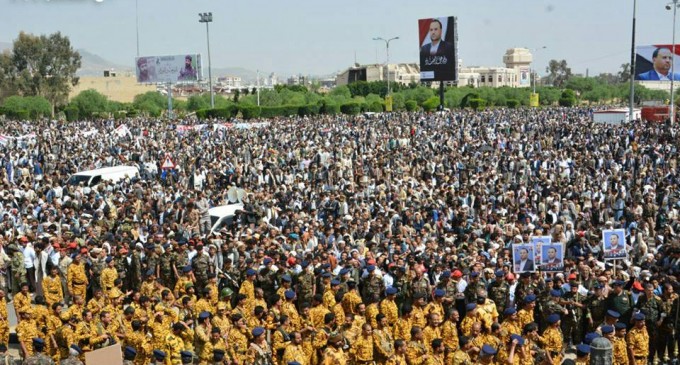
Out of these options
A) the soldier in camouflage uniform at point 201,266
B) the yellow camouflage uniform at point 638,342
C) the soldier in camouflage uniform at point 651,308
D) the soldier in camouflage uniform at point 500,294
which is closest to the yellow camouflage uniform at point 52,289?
the soldier in camouflage uniform at point 201,266

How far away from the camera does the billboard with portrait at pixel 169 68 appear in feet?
199

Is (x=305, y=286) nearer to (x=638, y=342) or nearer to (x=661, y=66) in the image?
(x=638, y=342)

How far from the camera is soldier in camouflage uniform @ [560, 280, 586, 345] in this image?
996cm

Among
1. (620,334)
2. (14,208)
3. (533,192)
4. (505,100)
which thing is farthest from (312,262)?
(505,100)

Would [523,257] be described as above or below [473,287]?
above

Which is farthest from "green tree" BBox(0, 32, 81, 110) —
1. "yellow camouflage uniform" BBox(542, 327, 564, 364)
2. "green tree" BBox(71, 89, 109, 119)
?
"yellow camouflage uniform" BBox(542, 327, 564, 364)

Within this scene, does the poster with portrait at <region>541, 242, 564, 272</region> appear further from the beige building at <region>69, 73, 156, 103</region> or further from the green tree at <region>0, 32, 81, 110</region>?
the beige building at <region>69, 73, 156, 103</region>

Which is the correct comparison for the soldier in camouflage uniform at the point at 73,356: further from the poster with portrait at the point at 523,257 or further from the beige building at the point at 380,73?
the beige building at the point at 380,73

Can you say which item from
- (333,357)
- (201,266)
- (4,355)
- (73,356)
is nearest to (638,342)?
(333,357)

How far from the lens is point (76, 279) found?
39.1 ft

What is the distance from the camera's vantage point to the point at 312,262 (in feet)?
39.0

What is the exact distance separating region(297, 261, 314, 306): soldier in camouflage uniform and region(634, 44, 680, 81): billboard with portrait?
36.0m

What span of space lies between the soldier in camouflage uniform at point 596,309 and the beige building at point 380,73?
434ft

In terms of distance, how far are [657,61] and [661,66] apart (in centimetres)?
36
